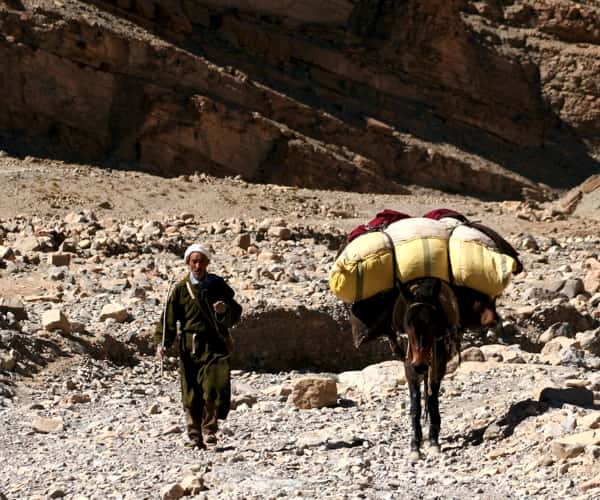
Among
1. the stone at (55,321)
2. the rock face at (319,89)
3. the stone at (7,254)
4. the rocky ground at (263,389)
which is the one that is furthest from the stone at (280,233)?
the rock face at (319,89)

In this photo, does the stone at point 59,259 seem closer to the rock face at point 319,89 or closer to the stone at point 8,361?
the stone at point 8,361

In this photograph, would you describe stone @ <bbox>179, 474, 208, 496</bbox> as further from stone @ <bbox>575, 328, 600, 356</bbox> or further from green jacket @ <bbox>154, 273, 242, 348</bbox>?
stone @ <bbox>575, 328, 600, 356</bbox>

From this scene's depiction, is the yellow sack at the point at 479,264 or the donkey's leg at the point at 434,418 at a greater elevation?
the yellow sack at the point at 479,264

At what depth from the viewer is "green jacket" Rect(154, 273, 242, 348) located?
872 cm

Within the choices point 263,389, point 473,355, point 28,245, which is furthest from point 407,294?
point 28,245

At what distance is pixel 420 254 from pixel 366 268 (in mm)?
323

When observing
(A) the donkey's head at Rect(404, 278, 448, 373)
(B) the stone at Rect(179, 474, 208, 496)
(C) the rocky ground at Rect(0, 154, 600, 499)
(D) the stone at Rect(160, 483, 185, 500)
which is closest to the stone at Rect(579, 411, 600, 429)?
(C) the rocky ground at Rect(0, 154, 600, 499)

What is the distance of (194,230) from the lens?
18.1 m

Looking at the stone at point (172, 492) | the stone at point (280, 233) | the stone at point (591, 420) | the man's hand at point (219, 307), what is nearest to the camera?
the stone at point (172, 492)

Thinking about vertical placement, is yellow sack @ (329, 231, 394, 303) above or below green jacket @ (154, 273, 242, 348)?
above

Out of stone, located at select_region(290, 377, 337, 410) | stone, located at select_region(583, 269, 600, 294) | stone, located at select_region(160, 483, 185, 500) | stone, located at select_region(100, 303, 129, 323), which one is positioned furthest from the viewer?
stone, located at select_region(583, 269, 600, 294)

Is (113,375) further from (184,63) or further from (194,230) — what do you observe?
(184,63)

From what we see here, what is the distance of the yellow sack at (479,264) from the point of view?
8297 mm

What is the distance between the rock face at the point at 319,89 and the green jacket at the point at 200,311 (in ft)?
71.6
